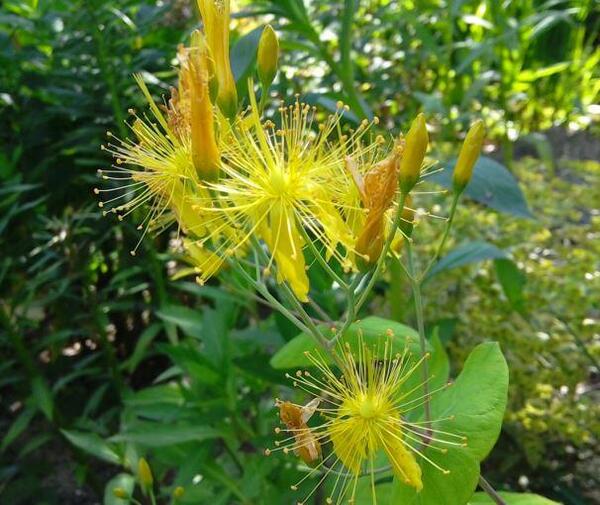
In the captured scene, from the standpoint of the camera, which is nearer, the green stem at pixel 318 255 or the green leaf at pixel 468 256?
the green stem at pixel 318 255

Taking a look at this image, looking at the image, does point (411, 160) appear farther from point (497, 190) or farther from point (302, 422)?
point (497, 190)

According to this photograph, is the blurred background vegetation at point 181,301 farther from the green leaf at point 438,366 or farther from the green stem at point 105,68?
the green leaf at point 438,366

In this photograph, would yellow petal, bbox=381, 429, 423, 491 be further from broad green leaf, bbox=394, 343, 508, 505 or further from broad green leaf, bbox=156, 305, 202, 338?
broad green leaf, bbox=156, 305, 202, 338

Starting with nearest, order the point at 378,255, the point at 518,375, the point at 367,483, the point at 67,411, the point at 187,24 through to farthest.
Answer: the point at 378,255
the point at 367,483
the point at 518,375
the point at 67,411
the point at 187,24

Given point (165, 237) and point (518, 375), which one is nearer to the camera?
point (518, 375)

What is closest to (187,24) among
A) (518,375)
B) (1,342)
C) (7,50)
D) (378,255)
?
(7,50)

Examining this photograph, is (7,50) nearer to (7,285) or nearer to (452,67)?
(7,285)

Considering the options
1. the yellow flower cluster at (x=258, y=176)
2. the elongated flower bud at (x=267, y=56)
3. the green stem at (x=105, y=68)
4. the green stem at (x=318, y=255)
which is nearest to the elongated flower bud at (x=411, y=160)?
the yellow flower cluster at (x=258, y=176)

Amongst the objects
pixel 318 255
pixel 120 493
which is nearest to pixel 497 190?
pixel 318 255
